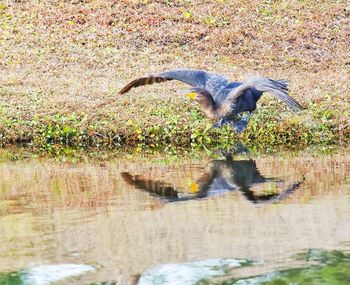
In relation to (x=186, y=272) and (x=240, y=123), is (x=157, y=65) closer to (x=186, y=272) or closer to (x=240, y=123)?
(x=240, y=123)

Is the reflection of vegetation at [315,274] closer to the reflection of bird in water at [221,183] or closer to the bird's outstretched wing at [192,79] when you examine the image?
the reflection of bird in water at [221,183]

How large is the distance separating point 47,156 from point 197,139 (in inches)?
89.3

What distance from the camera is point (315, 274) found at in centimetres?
747

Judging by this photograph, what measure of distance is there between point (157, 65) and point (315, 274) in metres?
12.0

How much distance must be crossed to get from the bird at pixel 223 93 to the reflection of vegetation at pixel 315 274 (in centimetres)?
432

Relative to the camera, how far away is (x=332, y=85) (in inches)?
674

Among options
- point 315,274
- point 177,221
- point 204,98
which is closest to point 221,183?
point 204,98

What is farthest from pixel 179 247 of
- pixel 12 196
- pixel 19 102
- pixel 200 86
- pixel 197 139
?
pixel 19 102

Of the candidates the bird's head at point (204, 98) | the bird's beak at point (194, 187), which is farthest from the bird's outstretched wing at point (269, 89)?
the bird's beak at point (194, 187)

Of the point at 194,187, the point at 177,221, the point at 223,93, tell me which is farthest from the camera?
the point at 223,93

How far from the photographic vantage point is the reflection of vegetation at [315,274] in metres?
7.29

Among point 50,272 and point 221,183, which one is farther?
point 221,183

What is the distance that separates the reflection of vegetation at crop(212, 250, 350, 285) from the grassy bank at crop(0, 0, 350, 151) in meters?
6.61

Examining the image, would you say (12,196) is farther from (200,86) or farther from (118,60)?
(118,60)
